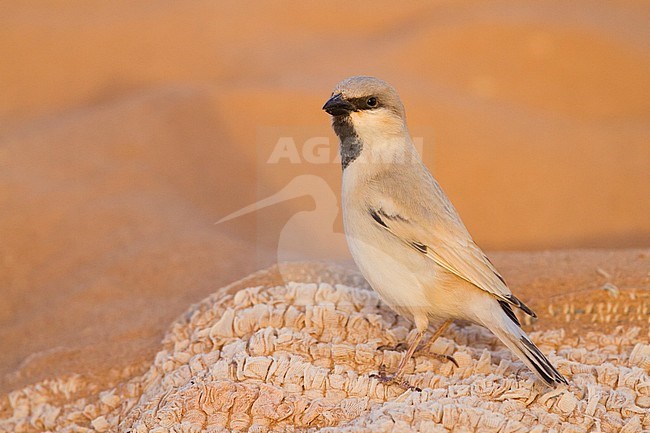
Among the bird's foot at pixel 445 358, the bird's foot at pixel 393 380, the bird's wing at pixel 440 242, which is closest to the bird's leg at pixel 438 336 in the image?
the bird's foot at pixel 445 358

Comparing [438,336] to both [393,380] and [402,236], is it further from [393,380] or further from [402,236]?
[402,236]

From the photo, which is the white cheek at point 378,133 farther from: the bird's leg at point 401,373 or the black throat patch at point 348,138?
the bird's leg at point 401,373

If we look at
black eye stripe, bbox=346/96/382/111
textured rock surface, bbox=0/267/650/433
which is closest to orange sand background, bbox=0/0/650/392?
textured rock surface, bbox=0/267/650/433

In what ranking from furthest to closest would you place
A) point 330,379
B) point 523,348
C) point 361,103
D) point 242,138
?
point 242,138
point 361,103
point 330,379
point 523,348

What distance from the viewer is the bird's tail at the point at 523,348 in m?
3.14

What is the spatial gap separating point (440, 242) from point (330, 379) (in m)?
0.83

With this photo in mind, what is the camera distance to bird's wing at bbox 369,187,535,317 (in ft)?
11.3

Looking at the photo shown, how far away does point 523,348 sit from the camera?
3205 millimetres

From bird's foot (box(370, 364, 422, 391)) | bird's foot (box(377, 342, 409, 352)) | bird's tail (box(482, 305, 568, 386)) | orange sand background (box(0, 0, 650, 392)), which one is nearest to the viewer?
bird's tail (box(482, 305, 568, 386))

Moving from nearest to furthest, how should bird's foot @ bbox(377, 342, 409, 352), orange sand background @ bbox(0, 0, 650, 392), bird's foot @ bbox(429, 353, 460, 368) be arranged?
bird's foot @ bbox(429, 353, 460, 368) < bird's foot @ bbox(377, 342, 409, 352) < orange sand background @ bbox(0, 0, 650, 392)

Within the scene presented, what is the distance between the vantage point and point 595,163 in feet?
22.4

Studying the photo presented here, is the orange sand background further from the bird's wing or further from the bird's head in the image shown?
the bird's head

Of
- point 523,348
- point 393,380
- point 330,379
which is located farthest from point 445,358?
point 330,379

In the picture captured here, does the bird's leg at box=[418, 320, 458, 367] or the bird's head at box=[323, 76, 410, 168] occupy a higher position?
the bird's head at box=[323, 76, 410, 168]
